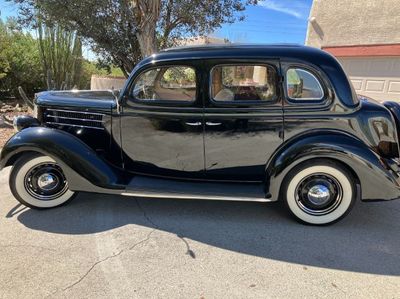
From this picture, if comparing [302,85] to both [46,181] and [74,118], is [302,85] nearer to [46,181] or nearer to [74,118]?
[74,118]

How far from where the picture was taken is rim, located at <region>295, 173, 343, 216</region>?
137 inches

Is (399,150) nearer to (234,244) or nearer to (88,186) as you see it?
(234,244)

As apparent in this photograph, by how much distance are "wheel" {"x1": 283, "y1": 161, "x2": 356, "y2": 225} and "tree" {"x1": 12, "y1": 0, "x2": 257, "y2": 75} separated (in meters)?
5.77

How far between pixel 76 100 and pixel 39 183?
3.45ft

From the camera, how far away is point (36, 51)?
12.7 m

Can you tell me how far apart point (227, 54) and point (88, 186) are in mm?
2077

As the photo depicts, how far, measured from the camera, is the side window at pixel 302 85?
3479 millimetres

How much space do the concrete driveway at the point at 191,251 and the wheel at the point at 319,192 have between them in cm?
15

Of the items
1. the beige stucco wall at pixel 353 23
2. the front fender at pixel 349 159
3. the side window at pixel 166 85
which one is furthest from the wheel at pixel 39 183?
the beige stucco wall at pixel 353 23

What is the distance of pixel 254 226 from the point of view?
3.51 metres

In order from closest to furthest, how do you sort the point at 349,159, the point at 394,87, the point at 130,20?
the point at 349,159 → the point at 130,20 → the point at 394,87

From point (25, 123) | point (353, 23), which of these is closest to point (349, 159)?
point (25, 123)

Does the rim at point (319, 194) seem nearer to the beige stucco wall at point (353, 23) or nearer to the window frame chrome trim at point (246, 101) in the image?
the window frame chrome trim at point (246, 101)

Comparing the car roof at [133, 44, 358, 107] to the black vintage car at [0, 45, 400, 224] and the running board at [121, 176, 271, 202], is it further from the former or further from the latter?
the running board at [121, 176, 271, 202]
